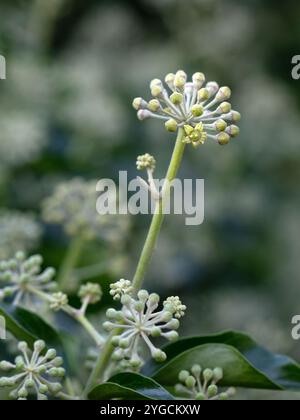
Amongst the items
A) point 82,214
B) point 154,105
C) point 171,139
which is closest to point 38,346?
point 154,105

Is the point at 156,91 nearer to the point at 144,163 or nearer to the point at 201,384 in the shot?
the point at 144,163

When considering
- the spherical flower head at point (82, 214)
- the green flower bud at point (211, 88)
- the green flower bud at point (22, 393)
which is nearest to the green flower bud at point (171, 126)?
the green flower bud at point (211, 88)

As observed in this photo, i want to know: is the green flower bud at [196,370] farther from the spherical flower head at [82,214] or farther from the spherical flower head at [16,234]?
the spherical flower head at [16,234]

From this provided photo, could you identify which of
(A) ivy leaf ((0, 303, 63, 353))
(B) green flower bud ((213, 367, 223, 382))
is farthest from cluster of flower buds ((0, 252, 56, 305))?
(B) green flower bud ((213, 367, 223, 382))

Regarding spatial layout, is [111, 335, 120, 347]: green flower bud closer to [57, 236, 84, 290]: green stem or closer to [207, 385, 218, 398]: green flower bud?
[207, 385, 218, 398]: green flower bud

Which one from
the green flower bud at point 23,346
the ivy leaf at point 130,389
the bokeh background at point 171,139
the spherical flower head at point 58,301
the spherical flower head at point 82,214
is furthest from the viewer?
the bokeh background at point 171,139

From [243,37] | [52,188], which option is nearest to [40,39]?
[243,37]

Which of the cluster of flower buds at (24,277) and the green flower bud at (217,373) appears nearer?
the green flower bud at (217,373)
